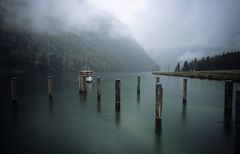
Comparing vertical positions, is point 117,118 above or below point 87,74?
below

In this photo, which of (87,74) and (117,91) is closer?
(117,91)

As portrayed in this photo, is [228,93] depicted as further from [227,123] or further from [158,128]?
[158,128]

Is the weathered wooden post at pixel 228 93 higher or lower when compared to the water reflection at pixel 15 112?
higher

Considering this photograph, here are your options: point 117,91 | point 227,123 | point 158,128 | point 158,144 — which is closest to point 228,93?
point 227,123

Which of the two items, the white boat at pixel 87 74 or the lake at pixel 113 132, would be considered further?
the white boat at pixel 87 74

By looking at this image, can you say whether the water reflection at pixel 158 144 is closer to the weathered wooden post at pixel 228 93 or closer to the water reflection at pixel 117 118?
the water reflection at pixel 117 118

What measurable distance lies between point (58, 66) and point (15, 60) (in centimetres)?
4070

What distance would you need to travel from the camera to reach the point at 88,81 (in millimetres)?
68438

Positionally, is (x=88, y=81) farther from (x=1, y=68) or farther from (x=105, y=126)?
(x=1, y=68)

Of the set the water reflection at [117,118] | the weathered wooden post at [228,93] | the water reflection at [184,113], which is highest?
the weathered wooden post at [228,93]

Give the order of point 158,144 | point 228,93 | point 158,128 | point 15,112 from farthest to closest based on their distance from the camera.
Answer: point 15,112
point 228,93
point 158,128
point 158,144

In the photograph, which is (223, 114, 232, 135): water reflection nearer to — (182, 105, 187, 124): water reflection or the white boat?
(182, 105, 187, 124): water reflection

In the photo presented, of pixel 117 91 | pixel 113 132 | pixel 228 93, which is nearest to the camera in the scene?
pixel 113 132

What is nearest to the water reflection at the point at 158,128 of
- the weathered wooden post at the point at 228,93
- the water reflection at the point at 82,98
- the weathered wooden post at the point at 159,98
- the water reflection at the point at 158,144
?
the weathered wooden post at the point at 159,98
